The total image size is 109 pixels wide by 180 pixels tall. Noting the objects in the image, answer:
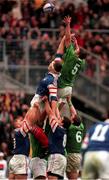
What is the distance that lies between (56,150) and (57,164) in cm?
25

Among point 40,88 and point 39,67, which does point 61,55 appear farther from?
point 39,67

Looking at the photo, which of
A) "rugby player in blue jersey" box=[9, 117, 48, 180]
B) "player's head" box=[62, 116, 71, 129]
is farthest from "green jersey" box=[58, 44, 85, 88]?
"rugby player in blue jersey" box=[9, 117, 48, 180]

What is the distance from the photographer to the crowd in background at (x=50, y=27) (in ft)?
94.3

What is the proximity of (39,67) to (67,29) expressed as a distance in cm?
857

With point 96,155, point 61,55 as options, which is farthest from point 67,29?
point 96,155

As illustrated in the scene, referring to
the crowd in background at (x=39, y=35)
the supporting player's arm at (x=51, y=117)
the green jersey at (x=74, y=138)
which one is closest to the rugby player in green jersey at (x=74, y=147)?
the green jersey at (x=74, y=138)

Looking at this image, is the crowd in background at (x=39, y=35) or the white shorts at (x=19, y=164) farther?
the crowd in background at (x=39, y=35)

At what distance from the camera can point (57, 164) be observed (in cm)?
1861

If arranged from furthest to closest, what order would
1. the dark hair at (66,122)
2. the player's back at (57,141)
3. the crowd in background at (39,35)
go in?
the crowd in background at (39,35) → the dark hair at (66,122) → the player's back at (57,141)

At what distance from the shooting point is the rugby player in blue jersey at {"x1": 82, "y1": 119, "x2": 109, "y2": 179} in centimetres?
1586

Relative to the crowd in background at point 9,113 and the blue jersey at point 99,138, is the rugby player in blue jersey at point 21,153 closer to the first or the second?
the blue jersey at point 99,138

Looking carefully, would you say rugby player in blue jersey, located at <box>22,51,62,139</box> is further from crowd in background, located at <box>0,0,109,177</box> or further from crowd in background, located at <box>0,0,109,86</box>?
crowd in background, located at <box>0,0,109,86</box>

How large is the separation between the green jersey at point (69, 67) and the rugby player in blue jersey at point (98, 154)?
396 cm

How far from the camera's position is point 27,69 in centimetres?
2845
